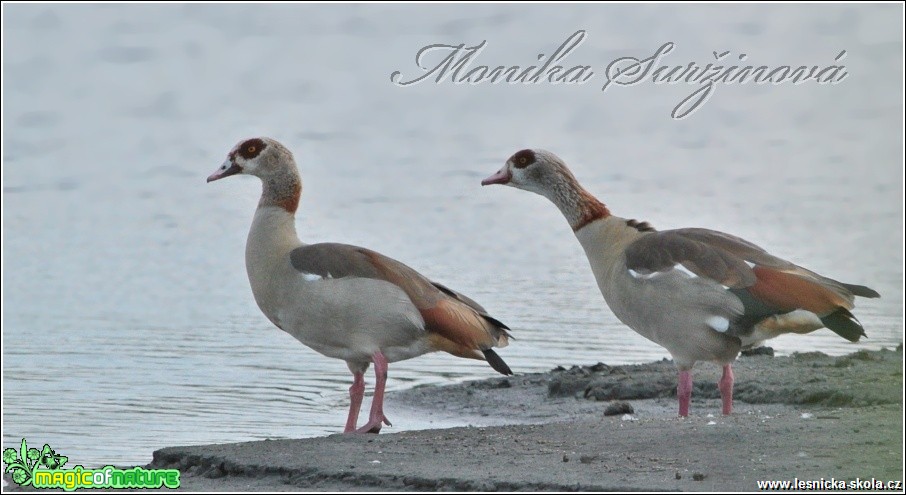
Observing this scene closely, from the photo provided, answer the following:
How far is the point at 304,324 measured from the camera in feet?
30.3

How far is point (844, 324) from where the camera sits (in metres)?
8.58

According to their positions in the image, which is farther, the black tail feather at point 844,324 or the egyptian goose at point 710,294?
the egyptian goose at point 710,294

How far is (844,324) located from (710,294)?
0.78m

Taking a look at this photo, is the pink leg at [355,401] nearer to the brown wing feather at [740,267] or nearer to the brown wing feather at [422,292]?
the brown wing feather at [422,292]

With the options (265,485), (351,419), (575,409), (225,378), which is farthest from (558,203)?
(265,485)

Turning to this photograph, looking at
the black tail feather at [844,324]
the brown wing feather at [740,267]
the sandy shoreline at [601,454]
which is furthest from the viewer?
the brown wing feather at [740,267]

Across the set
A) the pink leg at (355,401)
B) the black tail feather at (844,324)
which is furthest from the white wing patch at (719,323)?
the pink leg at (355,401)

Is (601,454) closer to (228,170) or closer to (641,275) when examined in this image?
(641,275)

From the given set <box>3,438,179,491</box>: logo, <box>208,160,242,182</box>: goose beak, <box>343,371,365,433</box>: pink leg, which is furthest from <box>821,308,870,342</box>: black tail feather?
<box>208,160,242,182</box>: goose beak

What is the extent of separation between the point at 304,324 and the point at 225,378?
7.83 feet

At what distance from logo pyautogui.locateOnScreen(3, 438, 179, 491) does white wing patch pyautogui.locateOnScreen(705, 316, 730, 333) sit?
3.22 m

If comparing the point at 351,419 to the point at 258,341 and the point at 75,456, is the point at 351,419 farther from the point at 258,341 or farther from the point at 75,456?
the point at 258,341

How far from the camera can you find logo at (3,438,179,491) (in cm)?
730

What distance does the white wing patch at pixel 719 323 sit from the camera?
8836 mm
